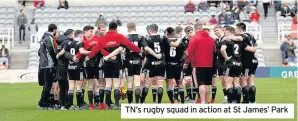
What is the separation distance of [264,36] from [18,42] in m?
14.0

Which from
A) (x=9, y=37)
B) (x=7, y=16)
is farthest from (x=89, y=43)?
(x=7, y=16)

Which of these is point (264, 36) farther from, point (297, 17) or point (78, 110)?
point (78, 110)

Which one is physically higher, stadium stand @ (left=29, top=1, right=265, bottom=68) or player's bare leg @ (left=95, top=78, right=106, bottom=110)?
stadium stand @ (left=29, top=1, right=265, bottom=68)

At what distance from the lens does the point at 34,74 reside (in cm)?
3909

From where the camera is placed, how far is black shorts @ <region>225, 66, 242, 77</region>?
21.0 metres

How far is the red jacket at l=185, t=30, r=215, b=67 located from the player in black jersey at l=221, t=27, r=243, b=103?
0.62 metres

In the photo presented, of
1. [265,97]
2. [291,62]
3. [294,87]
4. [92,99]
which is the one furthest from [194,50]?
[291,62]

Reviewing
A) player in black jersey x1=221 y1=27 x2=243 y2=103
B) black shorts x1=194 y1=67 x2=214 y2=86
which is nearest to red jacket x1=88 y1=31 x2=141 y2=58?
black shorts x1=194 y1=67 x2=214 y2=86

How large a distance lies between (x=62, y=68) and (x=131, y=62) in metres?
1.95

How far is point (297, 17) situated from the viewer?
4441cm

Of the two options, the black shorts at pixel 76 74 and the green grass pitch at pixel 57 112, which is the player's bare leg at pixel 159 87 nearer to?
the green grass pitch at pixel 57 112

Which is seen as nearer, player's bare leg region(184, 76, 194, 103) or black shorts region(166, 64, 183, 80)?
black shorts region(166, 64, 183, 80)

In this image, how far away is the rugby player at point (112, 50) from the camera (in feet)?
68.2

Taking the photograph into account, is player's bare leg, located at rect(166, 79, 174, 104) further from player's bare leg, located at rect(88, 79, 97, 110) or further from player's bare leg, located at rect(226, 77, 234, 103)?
player's bare leg, located at rect(88, 79, 97, 110)
